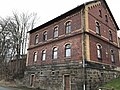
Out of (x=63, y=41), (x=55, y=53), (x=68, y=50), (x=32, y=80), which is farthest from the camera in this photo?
(x=32, y=80)

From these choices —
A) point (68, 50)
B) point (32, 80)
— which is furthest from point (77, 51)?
point (32, 80)

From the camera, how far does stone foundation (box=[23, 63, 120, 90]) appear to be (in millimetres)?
15914

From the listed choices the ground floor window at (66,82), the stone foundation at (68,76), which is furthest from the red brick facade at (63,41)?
the ground floor window at (66,82)

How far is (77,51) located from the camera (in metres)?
17.2

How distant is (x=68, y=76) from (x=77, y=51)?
3.28 meters

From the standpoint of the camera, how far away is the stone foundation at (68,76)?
15.9 metres

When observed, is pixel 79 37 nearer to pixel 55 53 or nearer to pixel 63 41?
pixel 63 41

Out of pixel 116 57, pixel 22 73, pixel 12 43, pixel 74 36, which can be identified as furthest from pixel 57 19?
pixel 12 43

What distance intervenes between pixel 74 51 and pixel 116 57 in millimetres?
8824

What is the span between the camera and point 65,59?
1839 centimetres

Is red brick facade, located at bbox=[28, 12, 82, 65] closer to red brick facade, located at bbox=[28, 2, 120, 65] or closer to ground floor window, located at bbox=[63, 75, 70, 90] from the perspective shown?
red brick facade, located at bbox=[28, 2, 120, 65]

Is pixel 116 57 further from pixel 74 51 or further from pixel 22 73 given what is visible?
pixel 22 73

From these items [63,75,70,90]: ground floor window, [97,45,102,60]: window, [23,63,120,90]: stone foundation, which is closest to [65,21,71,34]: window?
[97,45,102,60]: window

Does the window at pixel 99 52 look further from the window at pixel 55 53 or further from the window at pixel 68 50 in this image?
the window at pixel 55 53
